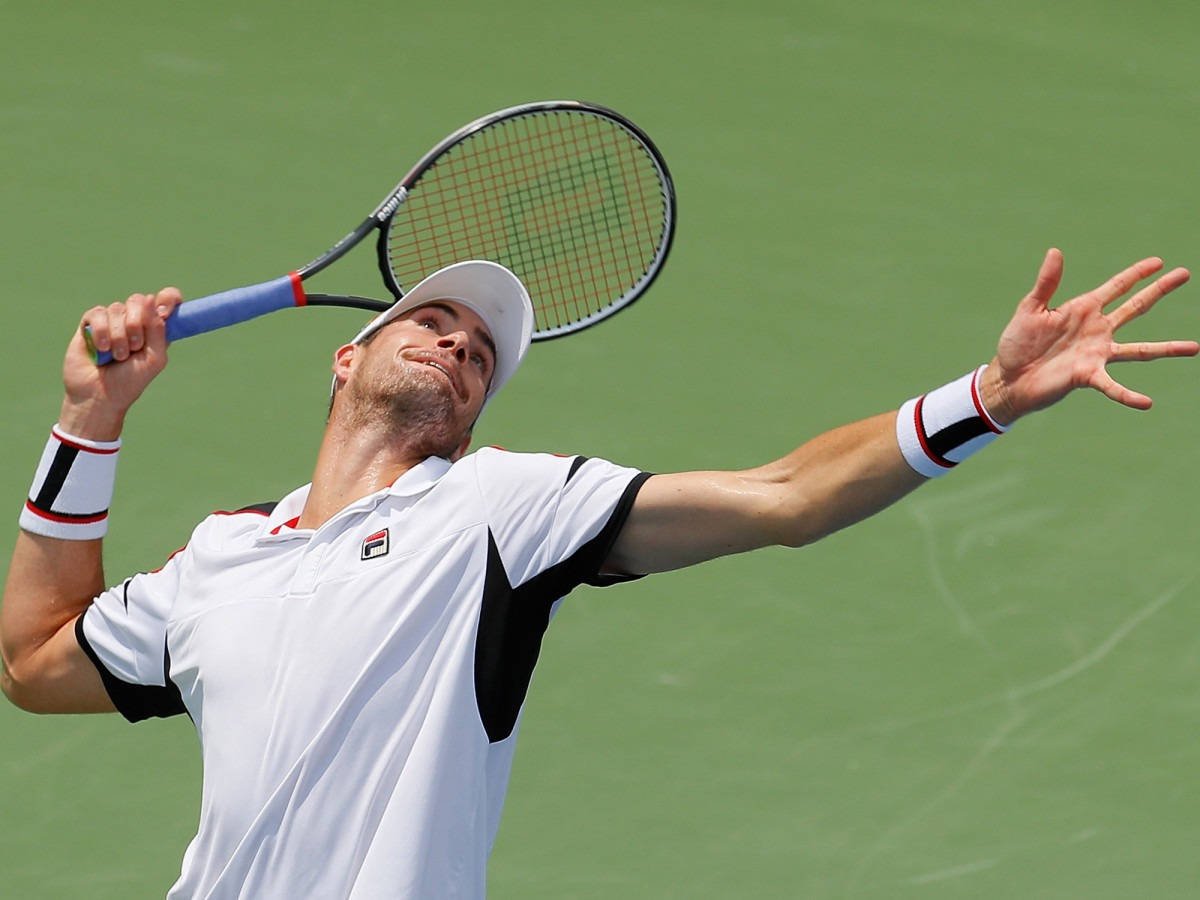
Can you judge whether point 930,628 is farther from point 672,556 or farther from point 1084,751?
point 672,556

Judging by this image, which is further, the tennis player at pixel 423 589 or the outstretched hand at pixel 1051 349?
the tennis player at pixel 423 589

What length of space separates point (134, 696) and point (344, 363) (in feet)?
3.27

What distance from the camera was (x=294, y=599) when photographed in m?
4.90

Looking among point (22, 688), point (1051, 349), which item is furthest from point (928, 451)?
point (22, 688)

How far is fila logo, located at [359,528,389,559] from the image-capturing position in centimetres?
491

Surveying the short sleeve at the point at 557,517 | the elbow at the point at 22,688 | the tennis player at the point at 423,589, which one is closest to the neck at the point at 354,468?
the tennis player at the point at 423,589

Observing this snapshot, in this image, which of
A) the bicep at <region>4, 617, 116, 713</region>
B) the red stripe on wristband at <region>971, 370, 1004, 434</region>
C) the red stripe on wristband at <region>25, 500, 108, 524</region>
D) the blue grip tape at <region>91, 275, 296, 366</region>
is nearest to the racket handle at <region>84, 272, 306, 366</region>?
the blue grip tape at <region>91, 275, 296, 366</region>

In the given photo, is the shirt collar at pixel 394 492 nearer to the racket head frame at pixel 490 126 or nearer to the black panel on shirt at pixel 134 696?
the black panel on shirt at pixel 134 696

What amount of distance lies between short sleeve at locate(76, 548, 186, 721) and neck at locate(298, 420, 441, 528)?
364mm

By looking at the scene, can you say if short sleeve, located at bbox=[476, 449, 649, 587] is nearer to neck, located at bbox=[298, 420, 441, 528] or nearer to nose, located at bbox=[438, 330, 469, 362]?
neck, located at bbox=[298, 420, 441, 528]

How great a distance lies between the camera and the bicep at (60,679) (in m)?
5.45

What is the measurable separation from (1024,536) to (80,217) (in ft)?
13.2

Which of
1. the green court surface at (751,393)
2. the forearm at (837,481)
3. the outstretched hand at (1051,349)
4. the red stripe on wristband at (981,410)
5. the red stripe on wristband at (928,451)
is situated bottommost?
the green court surface at (751,393)

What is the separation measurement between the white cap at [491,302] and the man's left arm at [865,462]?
87cm
